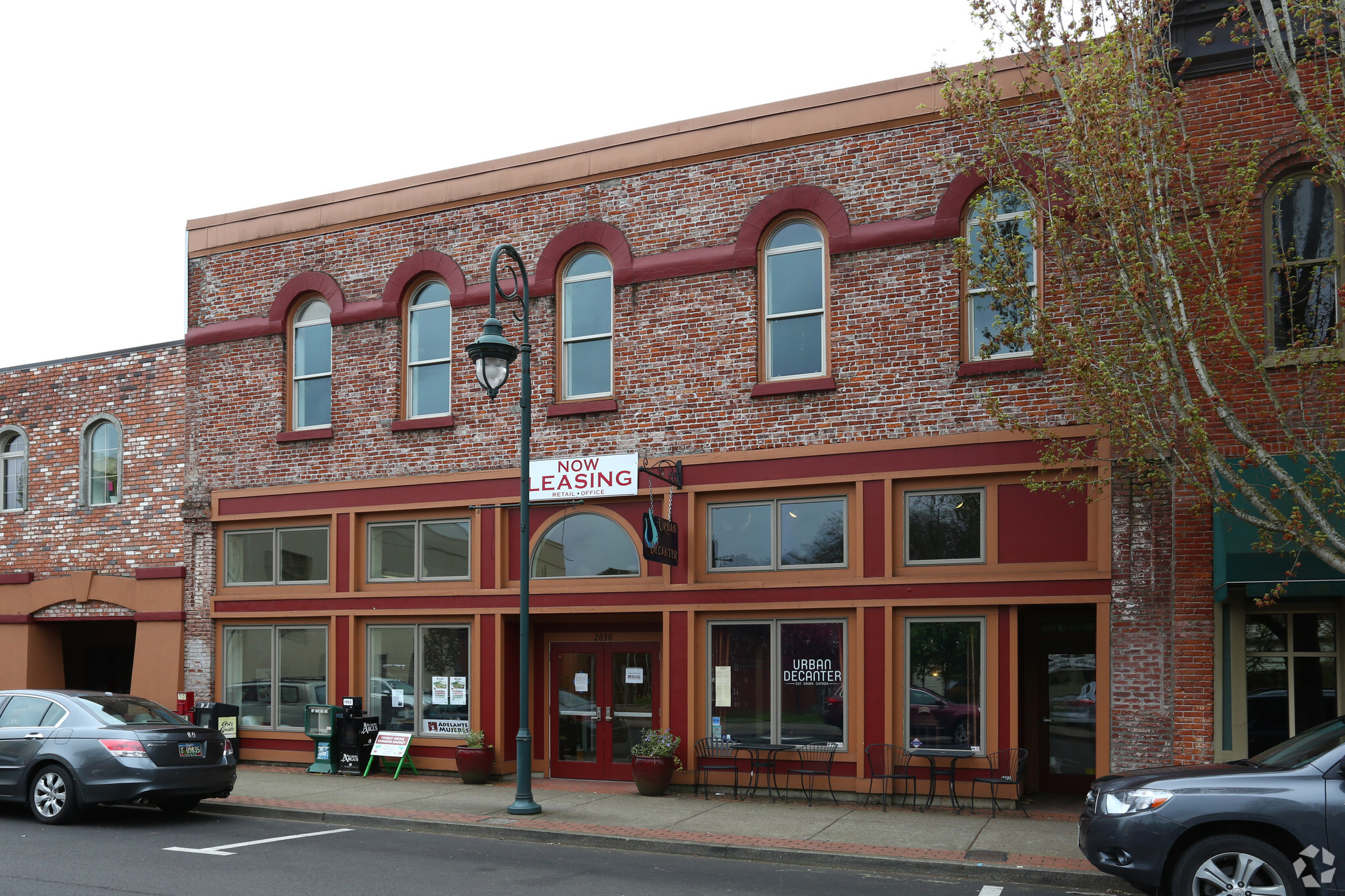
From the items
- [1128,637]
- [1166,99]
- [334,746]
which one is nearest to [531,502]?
[334,746]

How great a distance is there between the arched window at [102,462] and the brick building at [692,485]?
217cm

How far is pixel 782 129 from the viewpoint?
1483 centimetres

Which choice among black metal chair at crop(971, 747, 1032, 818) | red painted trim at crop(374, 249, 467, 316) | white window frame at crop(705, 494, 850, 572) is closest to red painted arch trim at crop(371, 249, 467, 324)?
red painted trim at crop(374, 249, 467, 316)

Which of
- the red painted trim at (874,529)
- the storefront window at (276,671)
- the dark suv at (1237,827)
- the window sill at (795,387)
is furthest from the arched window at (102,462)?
the dark suv at (1237,827)

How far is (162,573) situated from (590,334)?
8.48 m

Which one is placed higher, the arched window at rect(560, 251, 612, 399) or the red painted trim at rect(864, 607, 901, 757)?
the arched window at rect(560, 251, 612, 399)

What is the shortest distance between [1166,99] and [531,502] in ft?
30.4

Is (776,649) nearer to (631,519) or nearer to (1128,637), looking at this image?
(631,519)

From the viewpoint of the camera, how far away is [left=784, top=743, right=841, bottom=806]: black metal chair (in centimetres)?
1375

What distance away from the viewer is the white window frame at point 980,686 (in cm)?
1320

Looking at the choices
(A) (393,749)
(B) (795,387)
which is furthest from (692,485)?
(A) (393,749)

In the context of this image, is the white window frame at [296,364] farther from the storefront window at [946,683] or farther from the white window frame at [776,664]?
the storefront window at [946,683]

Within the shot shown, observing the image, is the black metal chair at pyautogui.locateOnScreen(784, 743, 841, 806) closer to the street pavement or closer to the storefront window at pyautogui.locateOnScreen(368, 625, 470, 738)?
the street pavement

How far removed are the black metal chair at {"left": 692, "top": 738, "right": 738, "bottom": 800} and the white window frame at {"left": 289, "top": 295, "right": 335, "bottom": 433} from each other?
7671 millimetres
